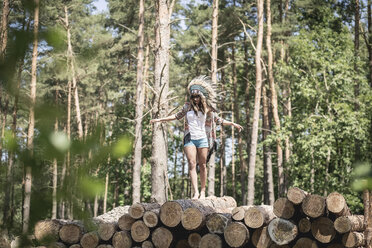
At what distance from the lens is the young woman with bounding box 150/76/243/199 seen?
5625 millimetres

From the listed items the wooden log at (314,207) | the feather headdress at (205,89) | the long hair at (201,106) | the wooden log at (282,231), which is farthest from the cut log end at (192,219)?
the feather headdress at (205,89)

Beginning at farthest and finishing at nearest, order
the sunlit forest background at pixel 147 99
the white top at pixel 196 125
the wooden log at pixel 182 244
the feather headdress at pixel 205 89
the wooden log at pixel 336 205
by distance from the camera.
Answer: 1. the feather headdress at pixel 205 89
2. the white top at pixel 196 125
3. the wooden log at pixel 182 244
4. the wooden log at pixel 336 205
5. the sunlit forest background at pixel 147 99

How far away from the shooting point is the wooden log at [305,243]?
409 centimetres

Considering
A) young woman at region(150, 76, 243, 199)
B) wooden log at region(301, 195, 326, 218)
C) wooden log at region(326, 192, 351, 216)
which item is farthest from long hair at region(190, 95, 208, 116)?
wooden log at region(326, 192, 351, 216)

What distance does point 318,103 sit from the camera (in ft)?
40.3

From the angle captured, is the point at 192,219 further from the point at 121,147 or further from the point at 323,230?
the point at 121,147

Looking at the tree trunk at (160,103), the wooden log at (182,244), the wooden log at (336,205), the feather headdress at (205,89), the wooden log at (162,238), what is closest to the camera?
the wooden log at (336,205)

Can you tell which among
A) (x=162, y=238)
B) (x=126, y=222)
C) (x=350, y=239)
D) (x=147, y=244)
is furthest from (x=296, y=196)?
(x=126, y=222)

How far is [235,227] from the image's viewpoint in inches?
162

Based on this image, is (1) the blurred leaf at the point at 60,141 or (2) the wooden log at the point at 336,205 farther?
(2) the wooden log at the point at 336,205

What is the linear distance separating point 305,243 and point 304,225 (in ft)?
0.58

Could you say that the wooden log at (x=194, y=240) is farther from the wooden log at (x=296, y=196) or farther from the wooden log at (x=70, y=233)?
the wooden log at (x=70, y=233)

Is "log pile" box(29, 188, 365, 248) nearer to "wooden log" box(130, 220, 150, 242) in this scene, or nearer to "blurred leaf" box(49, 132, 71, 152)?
"wooden log" box(130, 220, 150, 242)

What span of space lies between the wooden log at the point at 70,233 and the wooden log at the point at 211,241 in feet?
4.31
